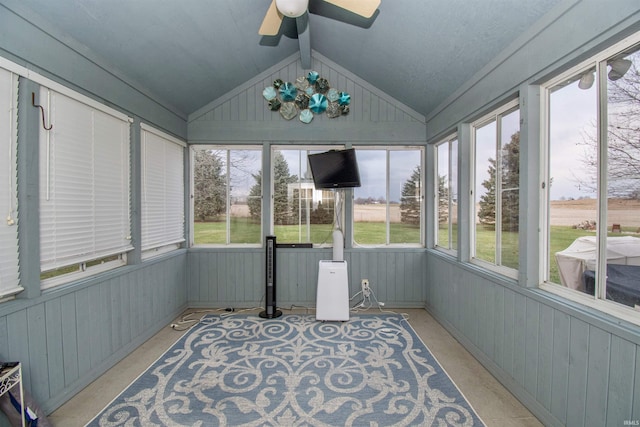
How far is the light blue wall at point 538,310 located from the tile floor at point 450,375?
10 centimetres

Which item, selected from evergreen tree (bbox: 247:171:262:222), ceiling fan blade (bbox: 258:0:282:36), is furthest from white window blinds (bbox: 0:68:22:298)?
evergreen tree (bbox: 247:171:262:222)

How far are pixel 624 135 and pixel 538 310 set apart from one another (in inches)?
43.9

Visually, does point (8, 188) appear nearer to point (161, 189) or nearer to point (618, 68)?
point (161, 189)

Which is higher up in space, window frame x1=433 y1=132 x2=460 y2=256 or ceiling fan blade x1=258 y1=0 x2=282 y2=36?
ceiling fan blade x1=258 y1=0 x2=282 y2=36

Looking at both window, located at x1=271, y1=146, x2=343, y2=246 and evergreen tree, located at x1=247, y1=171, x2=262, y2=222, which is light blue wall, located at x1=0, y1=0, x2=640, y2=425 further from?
evergreen tree, located at x1=247, y1=171, x2=262, y2=222

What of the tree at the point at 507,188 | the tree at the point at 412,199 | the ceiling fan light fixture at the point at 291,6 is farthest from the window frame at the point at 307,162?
the ceiling fan light fixture at the point at 291,6

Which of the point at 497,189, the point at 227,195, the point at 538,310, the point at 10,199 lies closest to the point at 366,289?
the point at 497,189

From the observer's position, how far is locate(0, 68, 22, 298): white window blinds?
63.6 inches

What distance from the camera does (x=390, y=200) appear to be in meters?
3.91

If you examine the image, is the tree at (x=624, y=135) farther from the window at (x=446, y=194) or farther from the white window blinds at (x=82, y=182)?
the white window blinds at (x=82, y=182)

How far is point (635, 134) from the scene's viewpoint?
141 centimetres

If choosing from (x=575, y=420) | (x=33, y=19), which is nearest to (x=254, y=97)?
(x=33, y=19)

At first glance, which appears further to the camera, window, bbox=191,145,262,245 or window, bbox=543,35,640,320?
window, bbox=191,145,262,245

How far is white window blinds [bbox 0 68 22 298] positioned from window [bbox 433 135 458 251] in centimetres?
359
